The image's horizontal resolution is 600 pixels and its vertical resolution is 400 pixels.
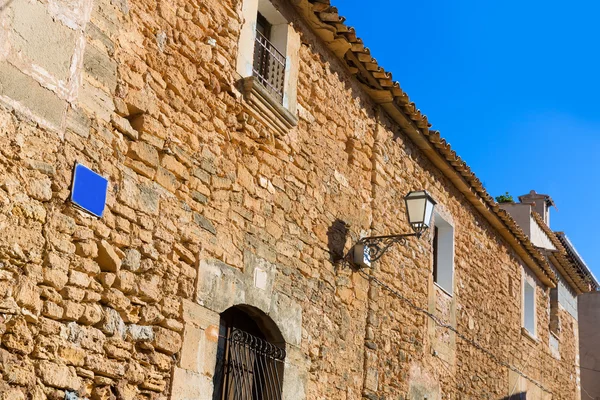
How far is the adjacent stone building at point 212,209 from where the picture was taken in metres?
4.59

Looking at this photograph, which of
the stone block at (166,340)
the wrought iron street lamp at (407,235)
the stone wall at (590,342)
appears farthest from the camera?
the stone wall at (590,342)

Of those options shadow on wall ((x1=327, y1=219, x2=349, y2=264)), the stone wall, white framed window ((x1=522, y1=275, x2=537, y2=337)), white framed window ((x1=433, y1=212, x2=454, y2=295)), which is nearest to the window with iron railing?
shadow on wall ((x1=327, y1=219, x2=349, y2=264))

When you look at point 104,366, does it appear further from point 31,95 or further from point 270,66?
point 270,66

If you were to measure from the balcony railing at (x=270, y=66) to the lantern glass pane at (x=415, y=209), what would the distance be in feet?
6.13

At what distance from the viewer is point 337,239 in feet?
24.9

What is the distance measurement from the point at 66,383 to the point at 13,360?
40 cm

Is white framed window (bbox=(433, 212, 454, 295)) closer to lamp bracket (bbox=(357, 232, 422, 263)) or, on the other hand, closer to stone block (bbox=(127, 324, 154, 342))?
lamp bracket (bbox=(357, 232, 422, 263))

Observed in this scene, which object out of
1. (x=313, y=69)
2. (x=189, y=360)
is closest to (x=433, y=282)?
(x=313, y=69)

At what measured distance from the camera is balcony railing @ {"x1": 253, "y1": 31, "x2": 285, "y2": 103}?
708 cm

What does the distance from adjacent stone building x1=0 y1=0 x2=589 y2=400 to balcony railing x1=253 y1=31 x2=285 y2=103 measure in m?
0.02

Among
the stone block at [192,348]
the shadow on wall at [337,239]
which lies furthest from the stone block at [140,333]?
the shadow on wall at [337,239]

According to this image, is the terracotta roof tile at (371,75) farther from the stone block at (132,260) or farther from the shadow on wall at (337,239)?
the stone block at (132,260)

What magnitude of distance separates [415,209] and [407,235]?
1.15 feet

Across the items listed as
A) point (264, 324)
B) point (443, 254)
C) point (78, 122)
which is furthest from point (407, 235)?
point (78, 122)
